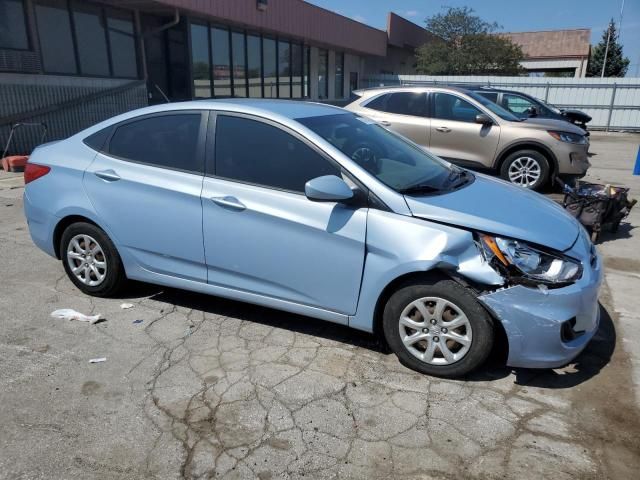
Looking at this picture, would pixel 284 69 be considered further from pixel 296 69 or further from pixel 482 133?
pixel 482 133

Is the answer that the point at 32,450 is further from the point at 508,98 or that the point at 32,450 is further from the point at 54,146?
the point at 508,98

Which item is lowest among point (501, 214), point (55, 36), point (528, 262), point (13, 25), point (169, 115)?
point (528, 262)

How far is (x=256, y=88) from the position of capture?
66.4 feet

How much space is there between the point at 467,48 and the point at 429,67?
116 inches

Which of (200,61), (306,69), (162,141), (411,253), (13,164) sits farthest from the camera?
(306,69)

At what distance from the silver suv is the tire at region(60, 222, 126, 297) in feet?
18.7

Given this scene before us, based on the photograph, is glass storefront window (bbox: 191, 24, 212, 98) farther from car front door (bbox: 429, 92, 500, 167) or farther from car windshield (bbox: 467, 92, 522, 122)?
car windshield (bbox: 467, 92, 522, 122)

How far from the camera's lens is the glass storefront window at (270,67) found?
68.1 feet

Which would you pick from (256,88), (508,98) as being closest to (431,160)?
(508,98)

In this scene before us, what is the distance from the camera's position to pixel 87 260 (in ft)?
13.6

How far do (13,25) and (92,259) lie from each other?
10503 mm

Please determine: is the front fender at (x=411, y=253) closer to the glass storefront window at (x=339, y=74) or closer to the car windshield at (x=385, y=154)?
the car windshield at (x=385, y=154)

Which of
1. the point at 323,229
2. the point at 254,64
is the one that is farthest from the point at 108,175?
the point at 254,64

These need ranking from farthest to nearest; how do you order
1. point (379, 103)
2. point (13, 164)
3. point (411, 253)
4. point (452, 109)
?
point (13, 164), point (379, 103), point (452, 109), point (411, 253)
